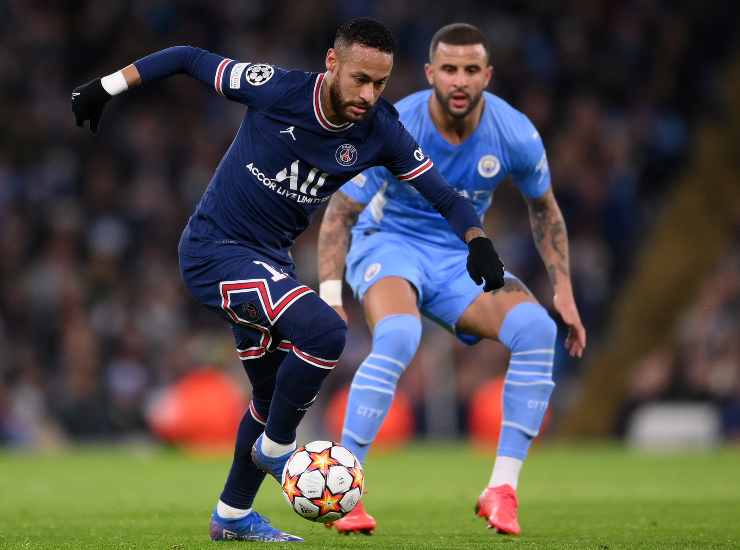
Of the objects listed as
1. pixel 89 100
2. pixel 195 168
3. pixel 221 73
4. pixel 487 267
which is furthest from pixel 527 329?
pixel 195 168

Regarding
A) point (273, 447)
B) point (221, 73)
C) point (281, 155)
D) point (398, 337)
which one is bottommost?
point (273, 447)

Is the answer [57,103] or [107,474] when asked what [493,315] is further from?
[57,103]

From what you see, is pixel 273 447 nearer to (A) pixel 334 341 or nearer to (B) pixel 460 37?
(A) pixel 334 341

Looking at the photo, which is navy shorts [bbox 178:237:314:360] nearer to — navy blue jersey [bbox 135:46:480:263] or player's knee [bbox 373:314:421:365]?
navy blue jersey [bbox 135:46:480:263]

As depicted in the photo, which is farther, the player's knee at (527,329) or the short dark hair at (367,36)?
the player's knee at (527,329)

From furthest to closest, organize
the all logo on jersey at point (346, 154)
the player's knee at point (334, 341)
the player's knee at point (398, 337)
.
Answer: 1. the player's knee at point (398, 337)
2. the all logo on jersey at point (346, 154)
3. the player's knee at point (334, 341)

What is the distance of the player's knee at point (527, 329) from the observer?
276 inches

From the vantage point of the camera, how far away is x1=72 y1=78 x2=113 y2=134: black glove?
5.90 metres

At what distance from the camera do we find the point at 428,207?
7449 mm

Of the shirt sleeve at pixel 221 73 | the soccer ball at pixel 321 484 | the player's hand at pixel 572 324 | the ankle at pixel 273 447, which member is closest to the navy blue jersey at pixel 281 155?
the shirt sleeve at pixel 221 73

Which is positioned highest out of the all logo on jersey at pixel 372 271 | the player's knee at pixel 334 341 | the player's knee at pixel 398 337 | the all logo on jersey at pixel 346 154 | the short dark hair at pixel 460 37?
the short dark hair at pixel 460 37

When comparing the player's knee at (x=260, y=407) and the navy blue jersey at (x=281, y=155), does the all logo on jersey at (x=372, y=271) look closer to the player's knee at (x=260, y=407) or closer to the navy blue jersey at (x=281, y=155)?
the navy blue jersey at (x=281, y=155)

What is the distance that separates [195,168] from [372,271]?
10789 millimetres

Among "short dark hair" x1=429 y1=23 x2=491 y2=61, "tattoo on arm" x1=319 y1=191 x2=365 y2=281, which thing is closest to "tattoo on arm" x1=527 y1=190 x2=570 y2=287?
"short dark hair" x1=429 y1=23 x2=491 y2=61
